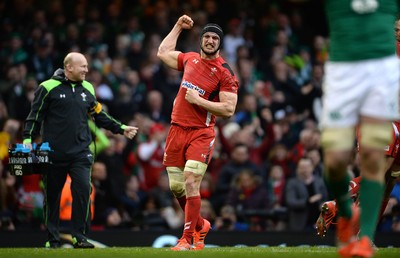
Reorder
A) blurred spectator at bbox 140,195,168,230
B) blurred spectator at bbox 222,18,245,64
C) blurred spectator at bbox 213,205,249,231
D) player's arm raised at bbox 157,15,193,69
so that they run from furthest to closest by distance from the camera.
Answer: blurred spectator at bbox 222,18,245,64, blurred spectator at bbox 213,205,249,231, blurred spectator at bbox 140,195,168,230, player's arm raised at bbox 157,15,193,69

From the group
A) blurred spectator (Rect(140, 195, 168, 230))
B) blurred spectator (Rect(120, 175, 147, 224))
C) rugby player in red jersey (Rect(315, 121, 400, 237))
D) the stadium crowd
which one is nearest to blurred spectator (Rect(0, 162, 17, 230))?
the stadium crowd

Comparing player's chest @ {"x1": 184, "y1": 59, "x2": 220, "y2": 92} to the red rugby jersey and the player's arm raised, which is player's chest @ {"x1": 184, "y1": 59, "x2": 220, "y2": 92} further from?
the player's arm raised

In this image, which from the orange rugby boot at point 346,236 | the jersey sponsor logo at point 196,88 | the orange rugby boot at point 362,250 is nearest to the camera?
the orange rugby boot at point 362,250

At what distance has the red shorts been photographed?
1071 cm

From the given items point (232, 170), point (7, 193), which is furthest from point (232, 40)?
point (7, 193)

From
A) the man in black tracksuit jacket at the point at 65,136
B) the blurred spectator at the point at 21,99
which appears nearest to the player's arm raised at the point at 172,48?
the man in black tracksuit jacket at the point at 65,136

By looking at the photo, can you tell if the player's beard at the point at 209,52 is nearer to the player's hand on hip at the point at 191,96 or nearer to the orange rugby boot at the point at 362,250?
the player's hand on hip at the point at 191,96

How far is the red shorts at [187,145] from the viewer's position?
35.1 feet

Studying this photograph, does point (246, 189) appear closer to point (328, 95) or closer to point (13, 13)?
point (13, 13)

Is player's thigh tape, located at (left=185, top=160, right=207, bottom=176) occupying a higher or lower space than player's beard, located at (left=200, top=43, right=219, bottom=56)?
lower

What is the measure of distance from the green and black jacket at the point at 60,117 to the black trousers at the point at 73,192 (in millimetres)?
126

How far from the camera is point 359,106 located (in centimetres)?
749

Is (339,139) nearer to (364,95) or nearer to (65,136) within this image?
(364,95)

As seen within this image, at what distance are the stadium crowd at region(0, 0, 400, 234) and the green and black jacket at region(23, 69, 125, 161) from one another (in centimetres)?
269
